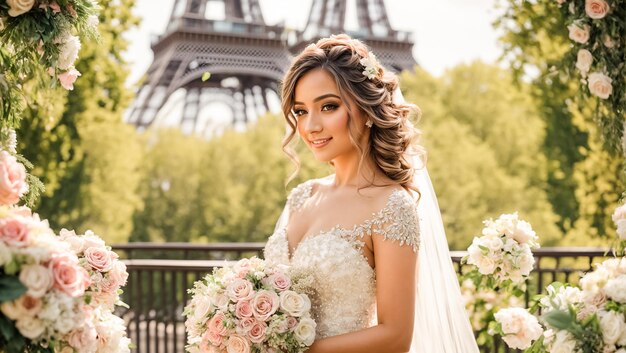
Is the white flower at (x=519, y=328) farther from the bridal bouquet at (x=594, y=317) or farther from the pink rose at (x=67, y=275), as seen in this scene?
the pink rose at (x=67, y=275)

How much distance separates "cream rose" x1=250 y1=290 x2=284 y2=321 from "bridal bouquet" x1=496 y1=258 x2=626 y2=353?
869mm

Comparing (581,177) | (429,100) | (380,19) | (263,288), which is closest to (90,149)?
(581,177)

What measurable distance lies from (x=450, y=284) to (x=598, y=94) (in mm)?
1039

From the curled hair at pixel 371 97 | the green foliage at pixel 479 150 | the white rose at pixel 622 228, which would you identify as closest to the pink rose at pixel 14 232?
the curled hair at pixel 371 97

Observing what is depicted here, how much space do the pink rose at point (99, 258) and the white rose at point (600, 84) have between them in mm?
1938

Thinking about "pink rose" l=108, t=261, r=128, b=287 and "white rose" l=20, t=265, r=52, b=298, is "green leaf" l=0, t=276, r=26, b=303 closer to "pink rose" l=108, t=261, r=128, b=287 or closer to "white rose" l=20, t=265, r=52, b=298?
"white rose" l=20, t=265, r=52, b=298

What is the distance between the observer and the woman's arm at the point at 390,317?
2605 mm

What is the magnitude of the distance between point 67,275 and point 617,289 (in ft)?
5.00

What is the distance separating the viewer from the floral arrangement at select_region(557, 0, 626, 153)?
8.95 feet

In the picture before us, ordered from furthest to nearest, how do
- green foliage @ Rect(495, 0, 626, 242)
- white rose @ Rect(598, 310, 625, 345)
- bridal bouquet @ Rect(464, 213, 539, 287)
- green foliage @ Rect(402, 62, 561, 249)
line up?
green foliage @ Rect(402, 62, 561, 249) → green foliage @ Rect(495, 0, 626, 242) → bridal bouquet @ Rect(464, 213, 539, 287) → white rose @ Rect(598, 310, 625, 345)

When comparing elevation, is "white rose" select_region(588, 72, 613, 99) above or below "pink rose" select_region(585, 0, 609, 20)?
below

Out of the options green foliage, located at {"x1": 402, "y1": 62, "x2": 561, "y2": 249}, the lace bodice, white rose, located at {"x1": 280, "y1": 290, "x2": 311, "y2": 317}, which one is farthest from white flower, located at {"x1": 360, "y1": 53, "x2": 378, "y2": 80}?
green foliage, located at {"x1": 402, "y1": 62, "x2": 561, "y2": 249}

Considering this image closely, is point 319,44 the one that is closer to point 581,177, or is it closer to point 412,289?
point 412,289

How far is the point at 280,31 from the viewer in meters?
24.0
